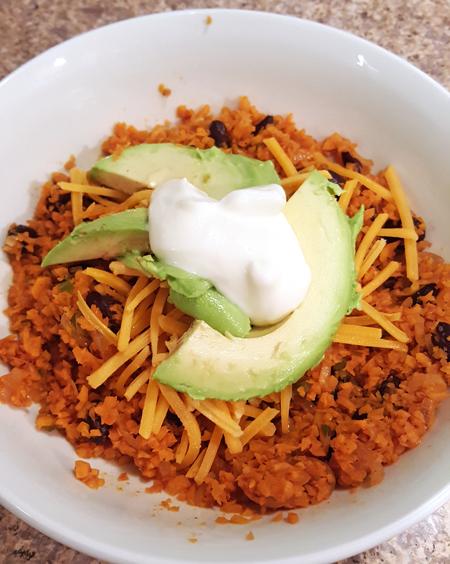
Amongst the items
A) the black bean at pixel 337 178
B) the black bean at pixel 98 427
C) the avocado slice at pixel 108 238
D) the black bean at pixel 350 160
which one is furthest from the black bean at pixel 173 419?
the black bean at pixel 350 160

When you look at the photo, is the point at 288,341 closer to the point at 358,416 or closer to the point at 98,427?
the point at 358,416

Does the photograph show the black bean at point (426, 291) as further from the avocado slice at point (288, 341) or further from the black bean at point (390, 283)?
the avocado slice at point (288, 341)

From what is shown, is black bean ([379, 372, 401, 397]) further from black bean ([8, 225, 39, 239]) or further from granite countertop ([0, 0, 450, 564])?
granite countertop ([0, 0, 450, 564])

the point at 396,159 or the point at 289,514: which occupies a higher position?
the point at 396,159

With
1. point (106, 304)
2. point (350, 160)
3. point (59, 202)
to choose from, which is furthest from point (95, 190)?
point (350, 160)

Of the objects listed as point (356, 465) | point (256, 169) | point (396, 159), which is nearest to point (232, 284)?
point (256, 169)

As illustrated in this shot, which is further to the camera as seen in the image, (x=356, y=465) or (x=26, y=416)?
(x=26, y=416)

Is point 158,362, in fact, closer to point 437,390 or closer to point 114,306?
point 114,306
